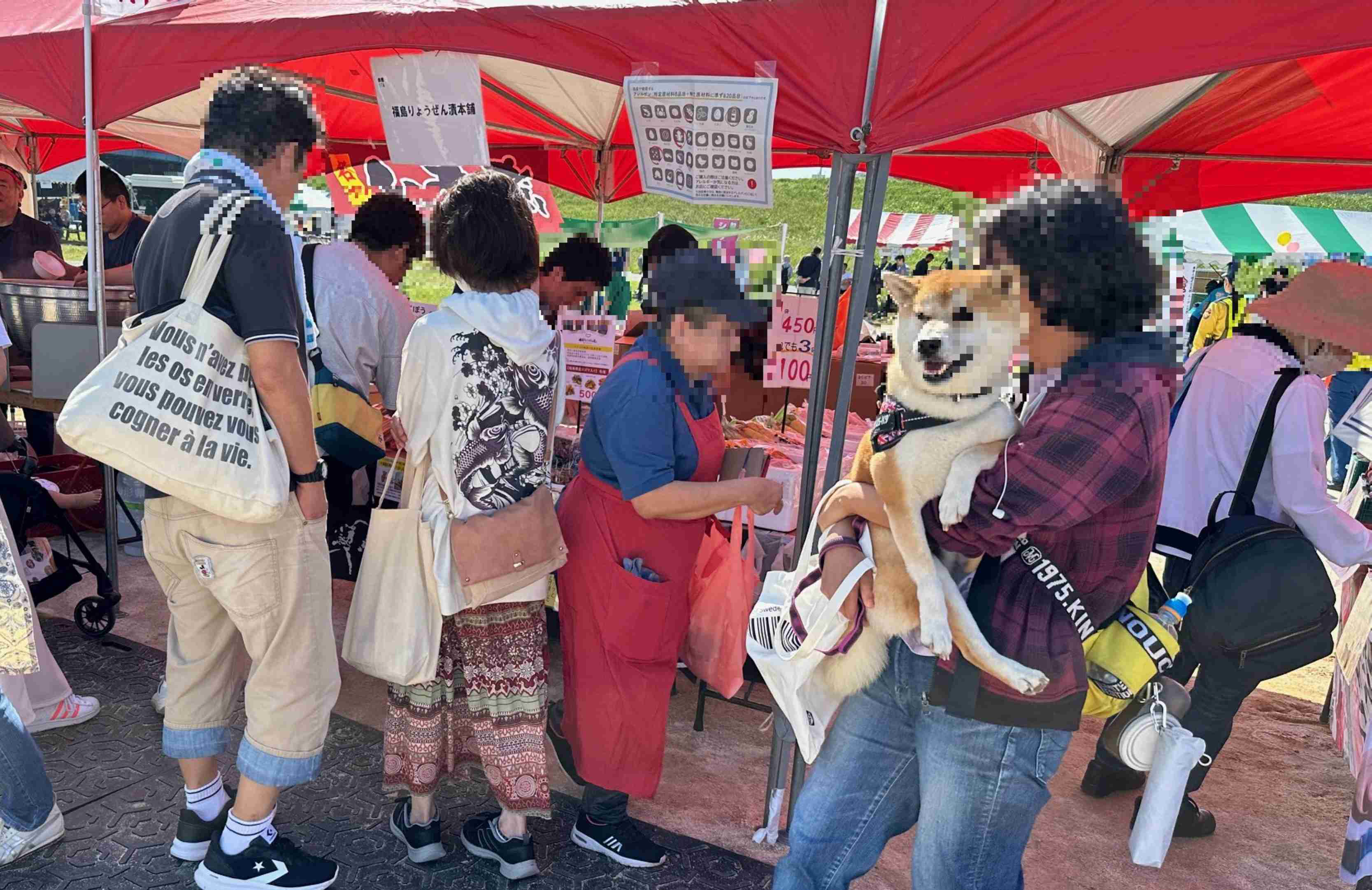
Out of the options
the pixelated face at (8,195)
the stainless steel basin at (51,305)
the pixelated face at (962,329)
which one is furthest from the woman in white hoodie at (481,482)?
the pixelated face at (8,195)

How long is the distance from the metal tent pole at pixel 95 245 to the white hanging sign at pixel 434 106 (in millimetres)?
1132

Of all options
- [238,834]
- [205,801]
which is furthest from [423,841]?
[205,801]

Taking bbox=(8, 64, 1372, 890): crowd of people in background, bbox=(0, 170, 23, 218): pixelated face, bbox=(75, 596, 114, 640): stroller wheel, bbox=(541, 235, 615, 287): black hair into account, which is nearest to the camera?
bbox=(8, 64, 1372, 890): crowd of people in background

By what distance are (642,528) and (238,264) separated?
122cm

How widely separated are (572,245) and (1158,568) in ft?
15.2

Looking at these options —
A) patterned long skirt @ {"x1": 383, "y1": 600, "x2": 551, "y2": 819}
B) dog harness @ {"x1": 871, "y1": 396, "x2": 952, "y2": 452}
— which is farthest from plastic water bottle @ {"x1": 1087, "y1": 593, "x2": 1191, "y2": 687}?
patterned long skirt @ {"x1": 383, "y1": 600, "x2": 551, "y2": 819}

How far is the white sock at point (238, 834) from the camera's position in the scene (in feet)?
8.68

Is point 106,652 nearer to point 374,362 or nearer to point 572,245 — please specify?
point 374,362

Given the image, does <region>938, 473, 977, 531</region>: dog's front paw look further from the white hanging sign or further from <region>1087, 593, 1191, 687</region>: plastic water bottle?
the white hanging sign

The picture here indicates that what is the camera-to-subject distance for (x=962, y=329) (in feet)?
5.35

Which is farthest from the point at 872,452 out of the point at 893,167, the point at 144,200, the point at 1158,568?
the point at 144,200

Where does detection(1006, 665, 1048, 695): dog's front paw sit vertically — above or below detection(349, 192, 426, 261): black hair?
below

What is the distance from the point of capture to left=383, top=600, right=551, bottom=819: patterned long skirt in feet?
9.18

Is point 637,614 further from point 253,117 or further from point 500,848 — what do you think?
point 253,117
